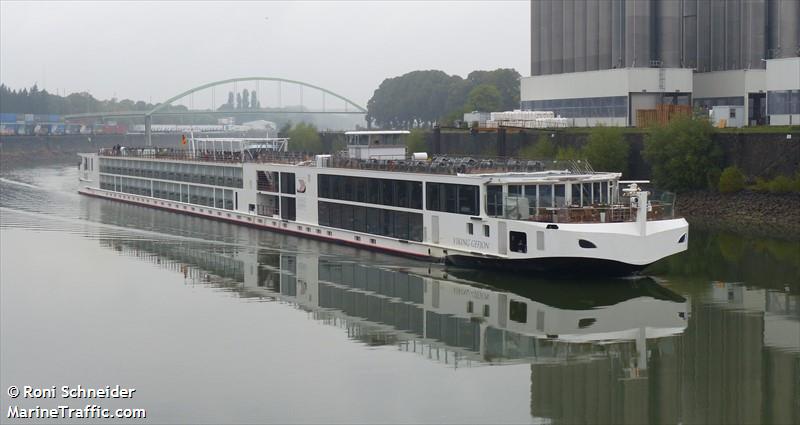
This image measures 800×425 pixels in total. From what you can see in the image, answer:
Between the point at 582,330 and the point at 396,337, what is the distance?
418 cm

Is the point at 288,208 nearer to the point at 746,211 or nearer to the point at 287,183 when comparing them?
the point at 287,183

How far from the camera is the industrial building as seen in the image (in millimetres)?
59438

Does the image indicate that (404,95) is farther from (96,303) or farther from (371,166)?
(96,303)

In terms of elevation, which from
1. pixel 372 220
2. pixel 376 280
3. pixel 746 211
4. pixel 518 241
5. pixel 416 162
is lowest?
pixel 376 280

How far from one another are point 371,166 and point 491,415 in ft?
65.1

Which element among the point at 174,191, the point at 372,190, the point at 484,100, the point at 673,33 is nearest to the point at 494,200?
the point at 372,190

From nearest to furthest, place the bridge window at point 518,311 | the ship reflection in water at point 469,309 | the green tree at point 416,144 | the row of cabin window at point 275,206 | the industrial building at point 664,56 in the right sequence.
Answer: the ship reflection in water at point 469,309 < the bridge window at point 518,311 < the row of cabin window at point 275,206 < the industrial building at point 664,56 < the green tree at point 416,144

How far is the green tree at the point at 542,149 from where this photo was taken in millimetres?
55906

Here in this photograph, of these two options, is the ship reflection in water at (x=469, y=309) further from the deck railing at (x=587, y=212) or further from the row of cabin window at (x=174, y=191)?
the row of cabin window at (x=174, y=191)

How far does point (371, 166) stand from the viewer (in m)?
37.8

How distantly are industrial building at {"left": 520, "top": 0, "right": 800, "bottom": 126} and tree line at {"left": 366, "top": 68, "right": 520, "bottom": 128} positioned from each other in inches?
1462

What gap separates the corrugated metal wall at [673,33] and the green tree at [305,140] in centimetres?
2125

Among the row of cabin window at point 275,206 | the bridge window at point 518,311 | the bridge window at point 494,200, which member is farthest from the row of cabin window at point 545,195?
the row of cabin window at point 275,206

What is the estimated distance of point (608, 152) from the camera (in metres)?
52.2
